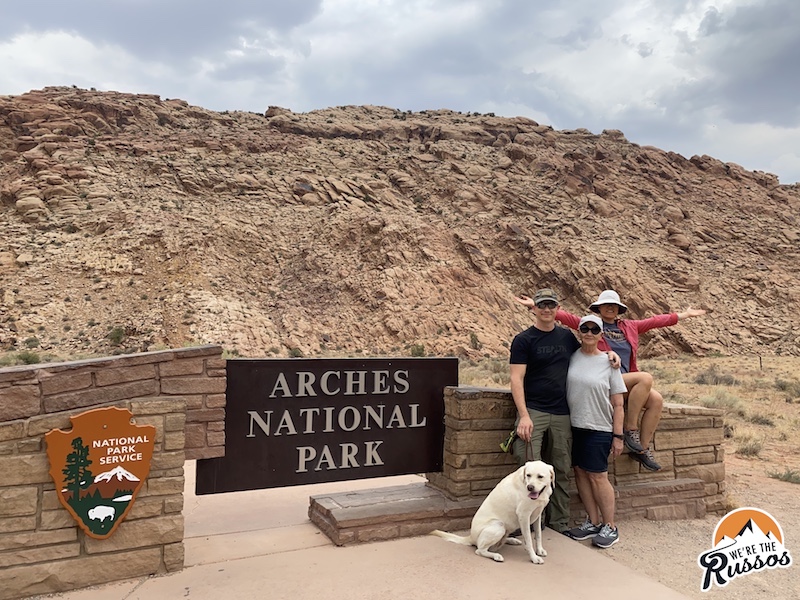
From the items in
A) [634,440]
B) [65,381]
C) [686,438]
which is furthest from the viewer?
[686,438]

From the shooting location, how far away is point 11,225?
102 ft

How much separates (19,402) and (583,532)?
4772 millimetres

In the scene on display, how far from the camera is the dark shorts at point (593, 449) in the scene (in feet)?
16.4

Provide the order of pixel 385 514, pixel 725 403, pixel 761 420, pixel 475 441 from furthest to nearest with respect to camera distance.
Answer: pixel 725 403
pixel 761 420
pixel 475 441
pixel 385 514

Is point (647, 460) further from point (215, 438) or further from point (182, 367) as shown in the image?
point (182, 367)


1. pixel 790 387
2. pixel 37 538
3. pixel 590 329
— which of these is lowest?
pixel 790 387

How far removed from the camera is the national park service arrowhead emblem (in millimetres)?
3848

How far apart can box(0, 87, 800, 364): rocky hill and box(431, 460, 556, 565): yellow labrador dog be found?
2142cm

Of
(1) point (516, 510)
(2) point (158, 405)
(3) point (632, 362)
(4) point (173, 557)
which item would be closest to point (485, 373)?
(3) point (632, 362)

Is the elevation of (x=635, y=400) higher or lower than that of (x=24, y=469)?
higher

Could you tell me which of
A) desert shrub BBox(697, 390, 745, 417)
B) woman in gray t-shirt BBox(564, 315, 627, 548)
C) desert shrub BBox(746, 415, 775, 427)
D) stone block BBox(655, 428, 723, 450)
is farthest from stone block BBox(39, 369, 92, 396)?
desert shrub BBox(697, 390, 745, 417)

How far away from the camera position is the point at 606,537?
509cm

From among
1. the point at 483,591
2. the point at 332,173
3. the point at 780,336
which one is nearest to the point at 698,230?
the point at 780,336

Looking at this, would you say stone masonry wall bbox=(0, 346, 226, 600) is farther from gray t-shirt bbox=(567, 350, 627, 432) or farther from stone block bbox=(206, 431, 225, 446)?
gray t-shirt bbox=(567, 350, 627, 432)
